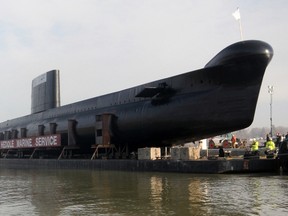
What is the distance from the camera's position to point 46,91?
37.3 m

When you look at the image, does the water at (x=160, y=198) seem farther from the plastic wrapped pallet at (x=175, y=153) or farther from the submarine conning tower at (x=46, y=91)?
the submarine conning tower at (x=46, y=91)

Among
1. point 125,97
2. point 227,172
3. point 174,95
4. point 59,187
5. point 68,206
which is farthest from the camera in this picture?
point 125,97

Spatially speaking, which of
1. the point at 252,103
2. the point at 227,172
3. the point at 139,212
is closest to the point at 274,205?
the point at 139,212

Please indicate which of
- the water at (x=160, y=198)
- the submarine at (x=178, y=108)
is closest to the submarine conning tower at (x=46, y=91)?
the submarine at (x=178, y=108)

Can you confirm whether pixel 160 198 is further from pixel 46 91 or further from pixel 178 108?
pixel 46 91

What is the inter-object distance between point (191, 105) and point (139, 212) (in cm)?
1148

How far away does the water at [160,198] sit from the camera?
9648 mm

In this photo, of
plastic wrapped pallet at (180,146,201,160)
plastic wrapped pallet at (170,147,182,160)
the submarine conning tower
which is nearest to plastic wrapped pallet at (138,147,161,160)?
plastic wrapped pallet at (170,147,182,160)

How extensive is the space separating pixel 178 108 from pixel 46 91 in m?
19.6

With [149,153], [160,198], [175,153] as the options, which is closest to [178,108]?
[175,153]

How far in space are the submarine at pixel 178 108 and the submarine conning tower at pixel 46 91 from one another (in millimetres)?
5485

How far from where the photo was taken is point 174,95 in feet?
71.6

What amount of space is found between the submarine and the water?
452cm

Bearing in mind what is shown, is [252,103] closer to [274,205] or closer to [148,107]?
[148,107]
